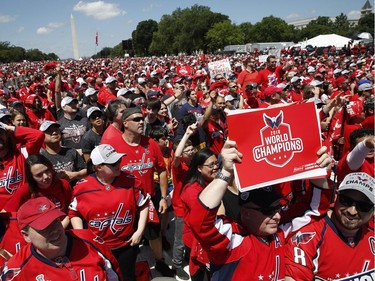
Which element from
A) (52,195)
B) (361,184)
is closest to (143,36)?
(52,195)

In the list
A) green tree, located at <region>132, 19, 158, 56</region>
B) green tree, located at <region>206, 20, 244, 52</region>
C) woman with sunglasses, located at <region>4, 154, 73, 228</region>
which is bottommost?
woman with sunglasses, located at <region>4, 154, 73, 228</region>

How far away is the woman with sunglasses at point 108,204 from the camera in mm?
3188

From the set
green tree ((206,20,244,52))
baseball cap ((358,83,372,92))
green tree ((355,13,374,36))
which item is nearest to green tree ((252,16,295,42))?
green tree ((206,20,244,52))

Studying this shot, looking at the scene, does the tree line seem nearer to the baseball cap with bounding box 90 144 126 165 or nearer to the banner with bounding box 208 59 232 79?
the banner with bounding box 208 59 232 79

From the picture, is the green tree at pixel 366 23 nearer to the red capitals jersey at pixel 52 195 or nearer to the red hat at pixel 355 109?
the red hat at pixel 355 109

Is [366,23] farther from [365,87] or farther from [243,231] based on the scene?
[243,231]

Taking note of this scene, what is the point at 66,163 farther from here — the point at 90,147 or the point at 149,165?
the point at 149,165

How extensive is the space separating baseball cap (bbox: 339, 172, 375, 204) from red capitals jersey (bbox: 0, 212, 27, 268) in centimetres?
259

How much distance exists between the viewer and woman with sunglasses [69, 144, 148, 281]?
3188 millimetres

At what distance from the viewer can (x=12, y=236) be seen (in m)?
2.91

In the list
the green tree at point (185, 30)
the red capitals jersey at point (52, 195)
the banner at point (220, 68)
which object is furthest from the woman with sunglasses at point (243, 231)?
the green tree at point (185, 30)

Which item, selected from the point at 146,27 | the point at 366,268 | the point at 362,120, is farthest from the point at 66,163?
the point at 146,27

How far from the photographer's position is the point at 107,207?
125 inches

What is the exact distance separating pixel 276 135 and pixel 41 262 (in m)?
1.73
